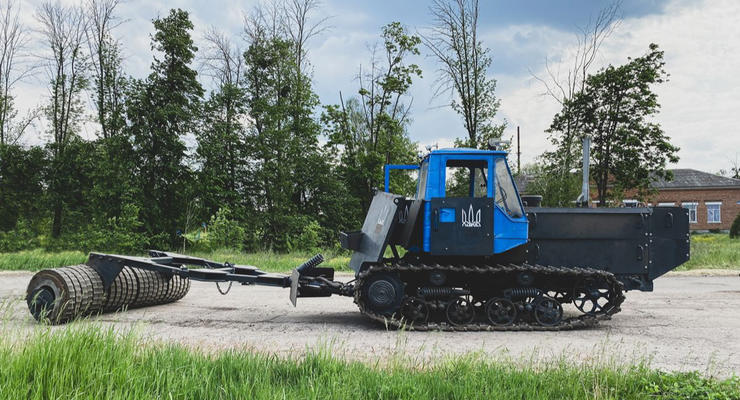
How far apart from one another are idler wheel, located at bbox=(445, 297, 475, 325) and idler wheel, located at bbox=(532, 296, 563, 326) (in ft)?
2.83

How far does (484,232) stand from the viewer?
6676 millimetres

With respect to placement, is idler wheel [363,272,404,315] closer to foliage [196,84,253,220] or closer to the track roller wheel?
the track roller wheel

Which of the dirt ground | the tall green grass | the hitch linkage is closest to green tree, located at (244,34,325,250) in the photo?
the tall green grass

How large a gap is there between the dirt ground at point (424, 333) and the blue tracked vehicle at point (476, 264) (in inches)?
13.4

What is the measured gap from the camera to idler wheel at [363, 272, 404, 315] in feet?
21.3

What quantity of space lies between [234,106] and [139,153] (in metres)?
5.07

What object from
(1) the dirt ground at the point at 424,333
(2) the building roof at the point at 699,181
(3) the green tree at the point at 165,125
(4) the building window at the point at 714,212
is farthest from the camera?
(4) the building window at the point at 714,212

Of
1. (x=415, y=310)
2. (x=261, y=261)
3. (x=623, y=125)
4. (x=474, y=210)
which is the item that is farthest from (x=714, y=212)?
(x=415, y=310)

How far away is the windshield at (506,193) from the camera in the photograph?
22.4 feet

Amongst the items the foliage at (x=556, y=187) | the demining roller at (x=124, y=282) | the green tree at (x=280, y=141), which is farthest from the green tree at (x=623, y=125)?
the demining roller at (x=124, y=282)

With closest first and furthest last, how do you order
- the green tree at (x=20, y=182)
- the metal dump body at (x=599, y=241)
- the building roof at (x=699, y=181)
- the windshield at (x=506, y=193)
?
1. the windshield at (x=506, y=193)
2. the metal dump body at (x=599, y=241)
3. the green tree at (x=20, y=182)
4. the building roof at (x=699, y=181)

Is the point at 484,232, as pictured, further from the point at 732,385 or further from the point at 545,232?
the point at 732,385

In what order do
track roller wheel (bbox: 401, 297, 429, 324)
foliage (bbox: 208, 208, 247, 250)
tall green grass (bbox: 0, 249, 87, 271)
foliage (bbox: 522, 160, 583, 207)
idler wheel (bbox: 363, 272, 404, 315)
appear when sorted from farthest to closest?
foliage (bbox: 522, 160, 583, 207)
foliage (bbox: 208, 208, 247, 250)
tall green grass (bbox: 0, 249, 87, 271)
track roller wheel (bbox: 401, 297, 429, 324)
idler wheel (bbox: 363, 272, 404, 315)

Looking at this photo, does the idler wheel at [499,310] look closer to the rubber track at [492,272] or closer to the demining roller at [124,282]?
the rubber track at [492,272]
